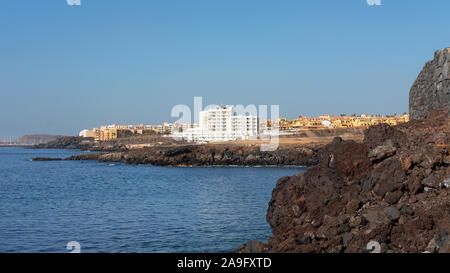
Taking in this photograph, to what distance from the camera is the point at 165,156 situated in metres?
74.4

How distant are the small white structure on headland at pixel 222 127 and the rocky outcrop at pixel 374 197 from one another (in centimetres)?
10799

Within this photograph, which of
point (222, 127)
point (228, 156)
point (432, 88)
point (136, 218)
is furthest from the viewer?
point (222, 127)

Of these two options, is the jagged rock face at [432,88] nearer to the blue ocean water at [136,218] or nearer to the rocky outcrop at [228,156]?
the blue ocean water at [136,218]

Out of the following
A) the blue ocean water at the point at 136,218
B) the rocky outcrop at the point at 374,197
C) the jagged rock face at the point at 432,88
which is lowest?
the blue ocean water at the point at 136,218

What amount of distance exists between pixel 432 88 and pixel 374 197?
5167 mm

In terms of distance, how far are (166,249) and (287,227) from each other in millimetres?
5735

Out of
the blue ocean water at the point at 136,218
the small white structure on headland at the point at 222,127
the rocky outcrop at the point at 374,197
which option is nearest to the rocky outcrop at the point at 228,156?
the blue ocean water at the point at 136,218

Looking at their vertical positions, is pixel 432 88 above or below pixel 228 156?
above

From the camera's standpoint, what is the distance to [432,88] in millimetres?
13328

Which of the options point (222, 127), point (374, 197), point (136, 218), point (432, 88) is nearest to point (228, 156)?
point (136, 218)

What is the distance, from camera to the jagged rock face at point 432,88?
40.1 ft

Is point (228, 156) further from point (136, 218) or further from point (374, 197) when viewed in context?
point (374, 197)

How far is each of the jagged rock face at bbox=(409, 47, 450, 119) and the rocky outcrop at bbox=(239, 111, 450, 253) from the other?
72 centimetres
